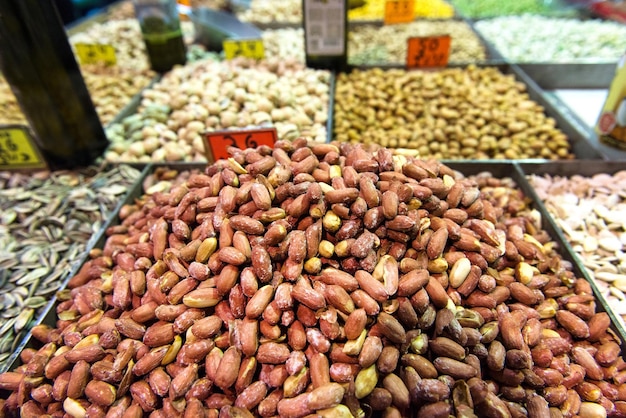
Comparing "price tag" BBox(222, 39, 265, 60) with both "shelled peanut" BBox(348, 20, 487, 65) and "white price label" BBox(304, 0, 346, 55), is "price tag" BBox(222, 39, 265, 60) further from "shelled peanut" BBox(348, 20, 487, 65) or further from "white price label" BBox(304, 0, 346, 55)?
"shelled peanut" BBox(348, 20, 487, 65)

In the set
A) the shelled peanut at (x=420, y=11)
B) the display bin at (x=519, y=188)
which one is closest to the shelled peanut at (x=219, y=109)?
the display bin at (x=519, y=188)

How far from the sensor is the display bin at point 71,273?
1309mm

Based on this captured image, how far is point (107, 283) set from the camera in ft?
4.51

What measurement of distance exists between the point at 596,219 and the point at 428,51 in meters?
1.83

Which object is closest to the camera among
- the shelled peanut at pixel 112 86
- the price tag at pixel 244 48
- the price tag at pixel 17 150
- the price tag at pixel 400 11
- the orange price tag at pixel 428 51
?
the price tag at pixel 17 150

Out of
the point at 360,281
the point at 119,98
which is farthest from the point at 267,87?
the point at 360,281

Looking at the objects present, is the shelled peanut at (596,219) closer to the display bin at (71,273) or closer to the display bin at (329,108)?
the display bin at (329,108)

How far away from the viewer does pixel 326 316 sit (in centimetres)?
108

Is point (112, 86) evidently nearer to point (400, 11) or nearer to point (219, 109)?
point (219, 109)

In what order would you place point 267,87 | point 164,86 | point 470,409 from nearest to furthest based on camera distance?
point 470,409 < point 267,87 < point 164,86

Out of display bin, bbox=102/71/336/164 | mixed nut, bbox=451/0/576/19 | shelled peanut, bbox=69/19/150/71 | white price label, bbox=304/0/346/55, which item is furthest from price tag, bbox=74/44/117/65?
mixed nut, bbox=451/0/576/19

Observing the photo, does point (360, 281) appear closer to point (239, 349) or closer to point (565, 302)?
point (239, 349)

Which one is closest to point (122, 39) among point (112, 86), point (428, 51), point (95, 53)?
point (95, 53)

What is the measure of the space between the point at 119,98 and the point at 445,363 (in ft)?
9.43
